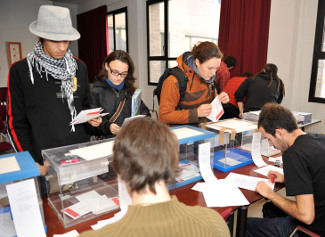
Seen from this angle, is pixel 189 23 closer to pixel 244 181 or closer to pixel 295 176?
pixel 244 181

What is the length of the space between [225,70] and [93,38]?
474 centimetres

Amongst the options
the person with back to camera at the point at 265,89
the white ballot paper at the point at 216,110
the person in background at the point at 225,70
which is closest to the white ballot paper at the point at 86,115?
the white ballot paper at the point at 216,110

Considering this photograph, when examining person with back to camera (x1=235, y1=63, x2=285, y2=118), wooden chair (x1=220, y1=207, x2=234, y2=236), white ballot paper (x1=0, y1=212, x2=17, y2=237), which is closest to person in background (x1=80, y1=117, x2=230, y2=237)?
wooden chair (x1=220, y1=207, x2=234, y2=236)

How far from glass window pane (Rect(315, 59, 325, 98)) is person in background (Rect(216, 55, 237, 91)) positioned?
46.9 inches

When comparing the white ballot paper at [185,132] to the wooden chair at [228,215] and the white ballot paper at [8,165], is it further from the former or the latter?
the white ballot paper at [8,165]

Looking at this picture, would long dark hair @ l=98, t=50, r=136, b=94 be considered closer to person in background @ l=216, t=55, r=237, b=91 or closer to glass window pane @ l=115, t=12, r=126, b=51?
person in background @ l=216, t=55, r=237, b=91

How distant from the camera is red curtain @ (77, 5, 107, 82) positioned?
6926 mm

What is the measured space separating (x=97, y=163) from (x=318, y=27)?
11.8 ft

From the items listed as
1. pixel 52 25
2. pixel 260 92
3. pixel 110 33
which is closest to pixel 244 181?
pixel 52 25

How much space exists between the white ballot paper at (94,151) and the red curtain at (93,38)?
6169 millimetres

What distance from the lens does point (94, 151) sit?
4.09 feet

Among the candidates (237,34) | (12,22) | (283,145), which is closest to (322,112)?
(237,34)

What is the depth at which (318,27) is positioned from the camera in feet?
11.3

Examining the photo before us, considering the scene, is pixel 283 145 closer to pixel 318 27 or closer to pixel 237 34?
pixel 318 27
